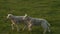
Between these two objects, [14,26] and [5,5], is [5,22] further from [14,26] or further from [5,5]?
[5,5]

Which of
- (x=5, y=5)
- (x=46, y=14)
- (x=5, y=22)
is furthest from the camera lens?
(x=5, y=5)

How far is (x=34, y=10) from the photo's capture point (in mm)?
13508

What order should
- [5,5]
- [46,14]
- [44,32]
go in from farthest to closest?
[5,5] < [46,14] < [44,32]

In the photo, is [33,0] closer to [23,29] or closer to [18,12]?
[18,12]

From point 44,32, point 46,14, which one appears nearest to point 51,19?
point 46,14

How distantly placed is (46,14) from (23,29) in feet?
9.11

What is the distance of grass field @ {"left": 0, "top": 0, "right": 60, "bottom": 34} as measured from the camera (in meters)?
10.7

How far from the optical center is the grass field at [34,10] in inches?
420

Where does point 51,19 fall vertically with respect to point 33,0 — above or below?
below

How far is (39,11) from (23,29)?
10.5ft

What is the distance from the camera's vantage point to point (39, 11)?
13352 millimetres

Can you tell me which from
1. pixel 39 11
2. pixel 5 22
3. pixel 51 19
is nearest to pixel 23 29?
pixel 5 22

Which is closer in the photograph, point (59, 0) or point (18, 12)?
point (18, 12)

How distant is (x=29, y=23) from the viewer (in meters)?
10.1
